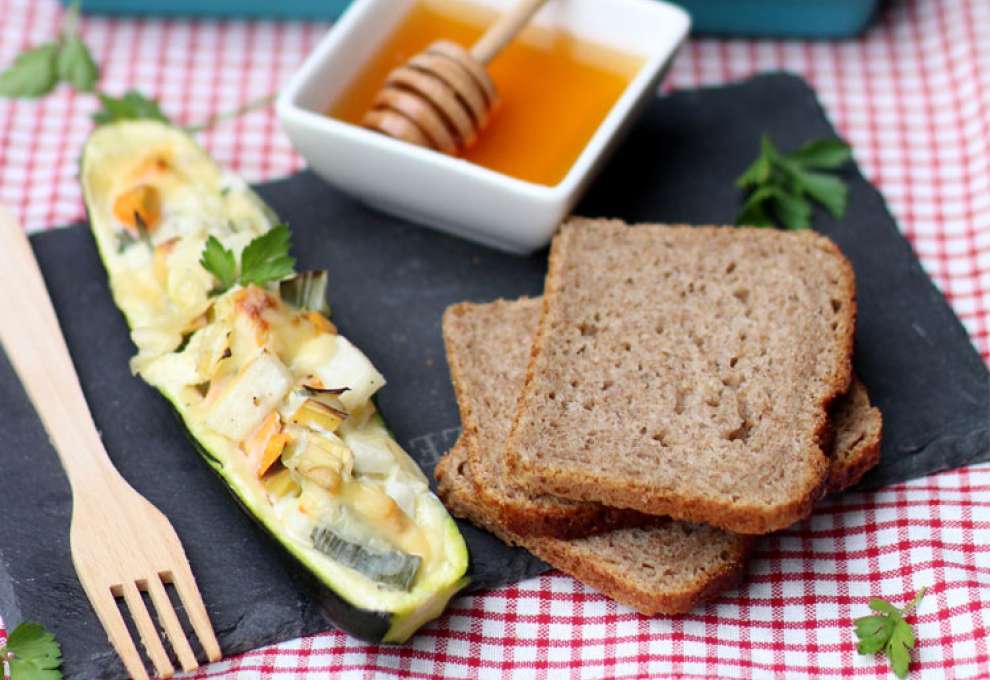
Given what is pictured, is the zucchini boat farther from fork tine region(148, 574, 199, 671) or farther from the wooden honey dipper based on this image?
the wooden honey dipper

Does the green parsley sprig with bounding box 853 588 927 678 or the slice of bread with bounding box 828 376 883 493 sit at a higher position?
the slice of bread with bounding box 828 376 883 493

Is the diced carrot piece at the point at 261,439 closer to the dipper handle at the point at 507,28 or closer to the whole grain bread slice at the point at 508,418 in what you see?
the whole grain bread slice at the point at 508,418

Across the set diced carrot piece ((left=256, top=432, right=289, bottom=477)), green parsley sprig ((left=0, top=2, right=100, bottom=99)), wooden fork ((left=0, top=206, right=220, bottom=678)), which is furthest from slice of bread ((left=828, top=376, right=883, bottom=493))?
green parsley sprig ((left=0, top=2, right=100, bottom=99))

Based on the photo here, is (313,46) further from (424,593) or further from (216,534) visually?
(424,593)

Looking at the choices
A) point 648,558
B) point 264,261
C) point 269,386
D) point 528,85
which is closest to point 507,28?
point 528,85

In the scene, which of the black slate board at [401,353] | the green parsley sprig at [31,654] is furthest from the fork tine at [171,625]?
the green parsley sprig at [31,654]

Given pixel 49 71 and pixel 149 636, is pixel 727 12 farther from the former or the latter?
pixel 149 636

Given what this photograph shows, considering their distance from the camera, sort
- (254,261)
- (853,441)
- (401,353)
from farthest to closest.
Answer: (401,353) → (254,261) → (853,441)

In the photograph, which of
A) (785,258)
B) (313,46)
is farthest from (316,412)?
(313,46)
